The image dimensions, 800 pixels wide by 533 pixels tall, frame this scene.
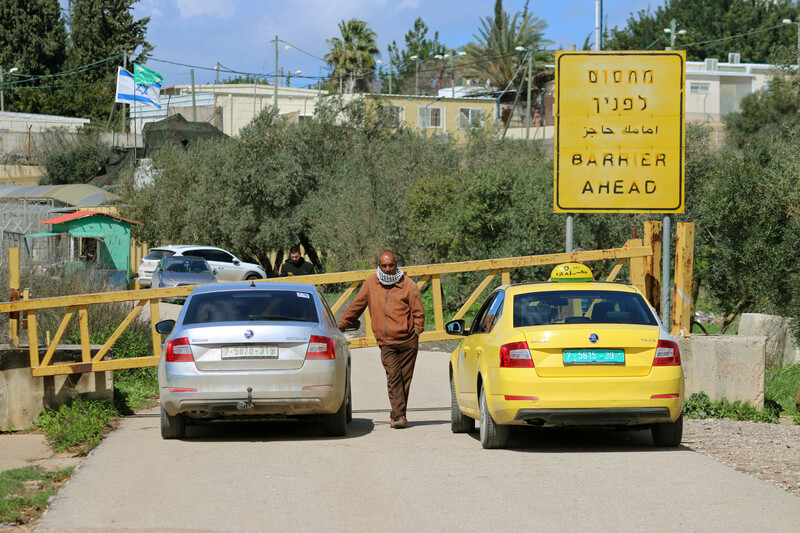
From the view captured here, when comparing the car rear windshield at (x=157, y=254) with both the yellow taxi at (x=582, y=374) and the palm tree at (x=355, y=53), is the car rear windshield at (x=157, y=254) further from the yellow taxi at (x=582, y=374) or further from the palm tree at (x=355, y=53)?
the palm tree at (x=355, y=53)

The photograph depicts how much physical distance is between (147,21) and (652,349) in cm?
8729

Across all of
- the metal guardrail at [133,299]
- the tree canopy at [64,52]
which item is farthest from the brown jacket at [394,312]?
the tree canopy at [64,52]

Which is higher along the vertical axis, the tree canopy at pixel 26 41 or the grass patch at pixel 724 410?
the tree canopy at pixel 26 41

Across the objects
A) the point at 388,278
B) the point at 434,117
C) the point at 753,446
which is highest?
the point at 434,117

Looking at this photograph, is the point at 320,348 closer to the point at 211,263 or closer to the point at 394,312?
the point at 394,312

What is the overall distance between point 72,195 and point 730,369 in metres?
44.6

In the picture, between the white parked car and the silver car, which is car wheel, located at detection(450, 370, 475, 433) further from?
the white parked car

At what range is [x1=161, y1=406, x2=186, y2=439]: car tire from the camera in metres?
10.3

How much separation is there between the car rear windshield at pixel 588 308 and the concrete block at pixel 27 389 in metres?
5.66

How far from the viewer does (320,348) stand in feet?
33.0

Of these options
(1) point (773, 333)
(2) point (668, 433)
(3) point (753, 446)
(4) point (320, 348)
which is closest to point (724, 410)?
(3) point (753, 446)

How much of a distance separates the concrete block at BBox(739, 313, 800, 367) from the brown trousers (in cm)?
944

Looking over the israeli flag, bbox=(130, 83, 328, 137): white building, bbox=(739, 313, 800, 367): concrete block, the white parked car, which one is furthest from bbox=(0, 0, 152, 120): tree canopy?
bbox=(739, 313, 800, 367): concrete block

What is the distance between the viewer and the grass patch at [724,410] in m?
12.1
